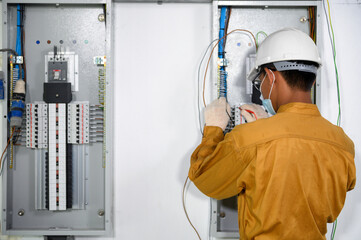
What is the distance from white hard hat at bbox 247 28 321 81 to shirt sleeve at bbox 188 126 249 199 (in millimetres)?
380

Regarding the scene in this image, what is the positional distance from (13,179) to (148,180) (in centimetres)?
78

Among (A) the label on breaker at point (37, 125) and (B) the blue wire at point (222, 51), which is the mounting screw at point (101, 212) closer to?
(A) the label on breaker at point (37, 125)

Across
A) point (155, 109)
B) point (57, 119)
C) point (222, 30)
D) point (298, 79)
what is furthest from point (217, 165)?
point (57, 119)

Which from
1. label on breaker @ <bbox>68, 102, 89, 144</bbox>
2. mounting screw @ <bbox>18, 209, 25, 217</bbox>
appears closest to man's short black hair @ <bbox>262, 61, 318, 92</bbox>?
label on breaker @ <bbox>68, 102, 89, 144</bbox>

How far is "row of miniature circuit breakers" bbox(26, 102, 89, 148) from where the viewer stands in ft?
5.00

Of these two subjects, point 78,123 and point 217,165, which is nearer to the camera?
point 217,165

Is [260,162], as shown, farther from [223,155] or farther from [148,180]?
[148,180]

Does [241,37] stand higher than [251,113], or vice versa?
[241,37]

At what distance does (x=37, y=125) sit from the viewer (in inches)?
60.4

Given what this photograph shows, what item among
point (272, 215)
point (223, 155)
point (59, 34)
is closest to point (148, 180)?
point (223, 155)

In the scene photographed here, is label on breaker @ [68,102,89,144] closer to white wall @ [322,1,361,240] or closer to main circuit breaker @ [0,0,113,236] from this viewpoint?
main circuit breaker @ [0,0,113,236]

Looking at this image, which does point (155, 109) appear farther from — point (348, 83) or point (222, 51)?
point (348, 83)

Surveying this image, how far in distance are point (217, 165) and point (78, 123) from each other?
0.88 m

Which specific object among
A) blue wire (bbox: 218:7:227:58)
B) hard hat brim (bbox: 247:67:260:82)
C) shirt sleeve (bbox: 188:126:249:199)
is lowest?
shirt sleeve (bbox: 188:126:249:199)
